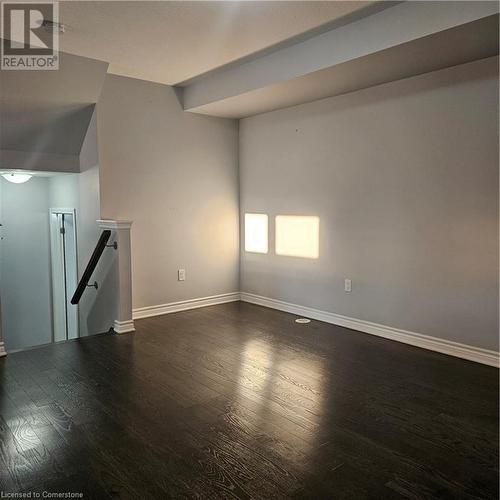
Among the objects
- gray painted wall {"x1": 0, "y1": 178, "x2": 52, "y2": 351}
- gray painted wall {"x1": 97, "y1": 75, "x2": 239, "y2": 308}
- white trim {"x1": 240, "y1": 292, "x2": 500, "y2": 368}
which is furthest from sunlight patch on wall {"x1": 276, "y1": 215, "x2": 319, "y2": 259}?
gray painted wall {"x1": 0, "y1": 178, "x2": 52, "y2": 351}

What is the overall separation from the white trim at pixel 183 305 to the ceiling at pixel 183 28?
245 cm

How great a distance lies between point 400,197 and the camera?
376 cm

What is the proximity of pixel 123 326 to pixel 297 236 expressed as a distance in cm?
202

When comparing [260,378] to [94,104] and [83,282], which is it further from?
[94,104]

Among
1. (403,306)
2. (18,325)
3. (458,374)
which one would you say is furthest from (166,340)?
(18,325)

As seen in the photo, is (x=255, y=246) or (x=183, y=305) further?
(x=255, y=246)

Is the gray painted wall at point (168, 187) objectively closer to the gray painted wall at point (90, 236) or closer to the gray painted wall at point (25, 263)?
the gray painted wall at point (90, 236)

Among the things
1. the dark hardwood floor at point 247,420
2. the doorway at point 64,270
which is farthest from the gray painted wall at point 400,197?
the doorway at point 64,270

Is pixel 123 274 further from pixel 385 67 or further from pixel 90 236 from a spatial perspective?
pixel 385 67

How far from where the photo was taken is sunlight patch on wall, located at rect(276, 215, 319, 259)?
4.55 m

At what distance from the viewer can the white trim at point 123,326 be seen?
411 centimetres

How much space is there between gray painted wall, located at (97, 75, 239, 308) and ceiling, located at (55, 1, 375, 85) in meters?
0.62

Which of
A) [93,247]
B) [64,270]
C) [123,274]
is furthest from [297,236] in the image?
[64,270]

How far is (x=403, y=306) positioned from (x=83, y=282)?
304 centimetres
